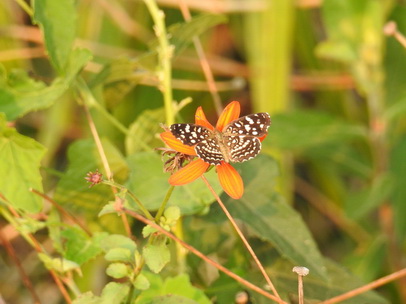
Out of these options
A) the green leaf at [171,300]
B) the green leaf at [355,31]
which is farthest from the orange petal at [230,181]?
the green leaf at [355,31]

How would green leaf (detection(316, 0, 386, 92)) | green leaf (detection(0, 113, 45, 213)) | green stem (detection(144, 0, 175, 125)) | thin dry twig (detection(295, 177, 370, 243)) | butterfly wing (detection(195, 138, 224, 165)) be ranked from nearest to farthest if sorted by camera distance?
1. butterfly wing (detection(195, 138, 224, 165))
2. green leaf (detection(0, 113, 45, 213))
3. green stem (detection(144, 0, 175, 125))
4. green leaf (detection(316, 0, 386, 92))
5. thin dry twig (detection(295, 177, 370, 243))

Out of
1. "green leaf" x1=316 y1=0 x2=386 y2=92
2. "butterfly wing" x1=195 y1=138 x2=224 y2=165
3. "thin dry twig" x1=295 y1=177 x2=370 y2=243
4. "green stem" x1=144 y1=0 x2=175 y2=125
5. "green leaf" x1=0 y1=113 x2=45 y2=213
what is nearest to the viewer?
"butterfly wing" x1=195 y1=138 x2=224 y2=165

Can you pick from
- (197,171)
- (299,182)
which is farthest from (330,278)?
(299,182)

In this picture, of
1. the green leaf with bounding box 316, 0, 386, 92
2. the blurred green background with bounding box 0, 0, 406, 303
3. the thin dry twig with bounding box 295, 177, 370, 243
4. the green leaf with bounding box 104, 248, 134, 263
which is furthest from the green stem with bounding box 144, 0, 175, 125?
the thin dry twig with bounding box 295, 177, 370, 243

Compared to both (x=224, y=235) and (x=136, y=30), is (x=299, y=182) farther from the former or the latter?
(x=224, y=235)

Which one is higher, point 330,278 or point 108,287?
point 330,278

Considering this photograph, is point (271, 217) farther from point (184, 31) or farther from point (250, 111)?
point (250, 111)

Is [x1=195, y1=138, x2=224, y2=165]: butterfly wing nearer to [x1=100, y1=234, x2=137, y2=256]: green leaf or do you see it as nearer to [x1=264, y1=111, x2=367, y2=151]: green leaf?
[x1=100, y1=234, x2=137, y2=256]: green leaf

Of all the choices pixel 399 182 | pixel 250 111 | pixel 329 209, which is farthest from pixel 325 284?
pixel 250 111

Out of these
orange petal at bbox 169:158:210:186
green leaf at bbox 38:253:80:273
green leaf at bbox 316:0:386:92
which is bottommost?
green leaf at bbox 38:253:80:273
